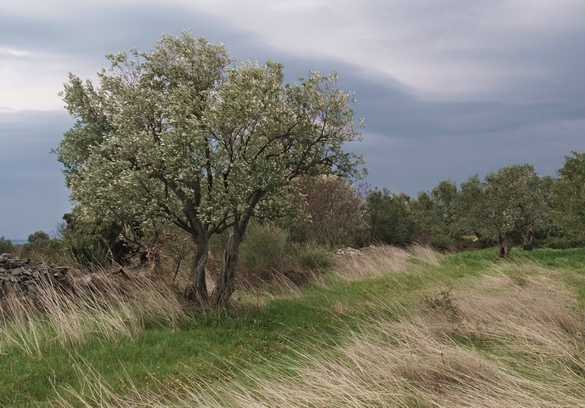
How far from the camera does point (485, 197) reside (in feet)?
108

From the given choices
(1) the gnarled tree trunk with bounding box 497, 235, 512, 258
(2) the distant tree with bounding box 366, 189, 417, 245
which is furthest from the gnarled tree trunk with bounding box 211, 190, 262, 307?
(2) the distant tree with bounding box 366, 189, 417, 245

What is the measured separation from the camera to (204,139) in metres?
12.3

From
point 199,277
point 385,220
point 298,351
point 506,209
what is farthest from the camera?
point 385,220

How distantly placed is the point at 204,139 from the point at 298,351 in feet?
18.4

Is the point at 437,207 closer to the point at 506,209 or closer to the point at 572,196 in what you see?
the point at 506,209

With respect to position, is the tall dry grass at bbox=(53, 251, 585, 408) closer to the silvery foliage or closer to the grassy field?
the grassy field

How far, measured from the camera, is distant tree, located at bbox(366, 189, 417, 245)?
37250 mm

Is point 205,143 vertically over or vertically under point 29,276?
over

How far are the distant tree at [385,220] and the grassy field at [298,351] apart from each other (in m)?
20.1

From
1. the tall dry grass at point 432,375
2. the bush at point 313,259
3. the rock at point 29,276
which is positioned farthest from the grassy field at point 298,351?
the bush at point 313,259

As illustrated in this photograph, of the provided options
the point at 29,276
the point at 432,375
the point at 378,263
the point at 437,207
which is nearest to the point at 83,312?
the point at 29,276

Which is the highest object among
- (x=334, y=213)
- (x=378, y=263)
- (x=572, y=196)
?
(x=572, y=196)

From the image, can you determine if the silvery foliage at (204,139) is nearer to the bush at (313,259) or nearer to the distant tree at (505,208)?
the bush at (313,259)

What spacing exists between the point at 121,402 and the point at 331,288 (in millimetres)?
12125
